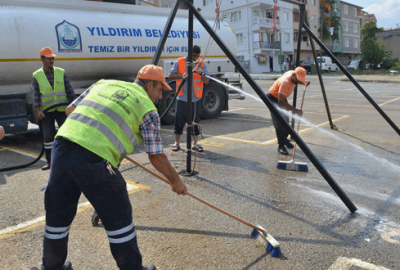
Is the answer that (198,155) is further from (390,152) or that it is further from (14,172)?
(390,152)

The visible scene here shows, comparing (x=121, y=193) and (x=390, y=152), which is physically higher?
(x=121, y=193)

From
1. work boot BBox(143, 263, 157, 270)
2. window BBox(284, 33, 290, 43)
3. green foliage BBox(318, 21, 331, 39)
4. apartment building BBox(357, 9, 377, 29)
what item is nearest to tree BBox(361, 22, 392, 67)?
window BBox(284, 33, 290, 43)

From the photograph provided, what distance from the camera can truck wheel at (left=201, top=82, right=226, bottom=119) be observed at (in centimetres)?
1045

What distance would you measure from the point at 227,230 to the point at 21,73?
5952 mm

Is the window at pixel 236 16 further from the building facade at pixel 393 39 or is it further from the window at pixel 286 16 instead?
the building facade at pixel 393 39

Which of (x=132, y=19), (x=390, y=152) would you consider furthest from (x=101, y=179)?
(x=132, y=19)

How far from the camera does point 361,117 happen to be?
10297 mm

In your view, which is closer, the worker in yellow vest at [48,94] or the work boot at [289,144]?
the worker in yellow vest at [48,94]

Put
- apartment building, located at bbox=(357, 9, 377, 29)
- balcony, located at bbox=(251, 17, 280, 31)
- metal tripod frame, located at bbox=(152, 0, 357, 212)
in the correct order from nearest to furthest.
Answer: metal tripod frame, located at bbox=(152, 0, 357, 212)
balcony, located at bbox=(251, 17, 280, 31)
apartment building, located at bbox=(357, 9, 377, 29)

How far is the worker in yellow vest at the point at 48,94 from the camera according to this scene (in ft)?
18.1

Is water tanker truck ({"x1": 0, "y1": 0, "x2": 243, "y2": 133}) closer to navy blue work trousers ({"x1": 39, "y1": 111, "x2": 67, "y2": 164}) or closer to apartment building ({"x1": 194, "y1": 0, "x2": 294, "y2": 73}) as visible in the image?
navy blue work trousers ({"x1": 39, "y1": 111, "x2": 67, "y2": 164})

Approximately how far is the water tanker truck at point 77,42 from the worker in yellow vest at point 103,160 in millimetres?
5706

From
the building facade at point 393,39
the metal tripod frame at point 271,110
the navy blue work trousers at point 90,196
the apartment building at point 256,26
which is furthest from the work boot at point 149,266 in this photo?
the building facade at point 393,39

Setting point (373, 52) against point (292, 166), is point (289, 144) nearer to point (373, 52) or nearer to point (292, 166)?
point (292, 166)
